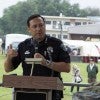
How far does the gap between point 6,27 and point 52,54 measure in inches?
2001

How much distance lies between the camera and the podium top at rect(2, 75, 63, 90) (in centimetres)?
274

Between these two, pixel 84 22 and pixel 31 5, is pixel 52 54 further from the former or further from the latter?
pixel 84 22

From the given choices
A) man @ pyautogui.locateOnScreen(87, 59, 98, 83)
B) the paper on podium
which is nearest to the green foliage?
man @ pyautogui.locateOnScreen(87, 59, 98, 83)

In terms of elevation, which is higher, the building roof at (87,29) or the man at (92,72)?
the building roof at (87,29)

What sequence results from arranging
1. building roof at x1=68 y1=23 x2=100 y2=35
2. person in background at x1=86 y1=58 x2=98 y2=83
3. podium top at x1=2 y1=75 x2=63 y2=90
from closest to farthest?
podium top at x1=2 y1=75 x2=63 y2=90
person in background at x1=86 y1=58 x2=98 y2=83
building roof at x1=68 y1=23 x2=100 y2=35

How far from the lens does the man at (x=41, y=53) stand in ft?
10.0

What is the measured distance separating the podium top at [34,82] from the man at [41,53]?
242 millimetres

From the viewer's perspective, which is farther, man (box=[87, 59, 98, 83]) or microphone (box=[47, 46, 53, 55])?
man (box=[87, 59, 98, 83])

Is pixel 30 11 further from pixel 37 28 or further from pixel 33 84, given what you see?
pixel 33 84

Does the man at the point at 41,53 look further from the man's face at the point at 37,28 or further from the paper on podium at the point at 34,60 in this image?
the paper on podium at the point at 34,60

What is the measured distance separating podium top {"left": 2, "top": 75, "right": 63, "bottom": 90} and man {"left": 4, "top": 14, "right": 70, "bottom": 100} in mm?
242

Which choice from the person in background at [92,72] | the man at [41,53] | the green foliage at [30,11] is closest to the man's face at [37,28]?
the man at [41,53]

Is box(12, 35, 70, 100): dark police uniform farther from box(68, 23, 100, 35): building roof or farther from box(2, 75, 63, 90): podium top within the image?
box(68, 23, 100, 35): building roof

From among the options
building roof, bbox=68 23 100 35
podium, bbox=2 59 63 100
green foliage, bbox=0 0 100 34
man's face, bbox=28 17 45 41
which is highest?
green foliage, bbox=0 0 100 34
